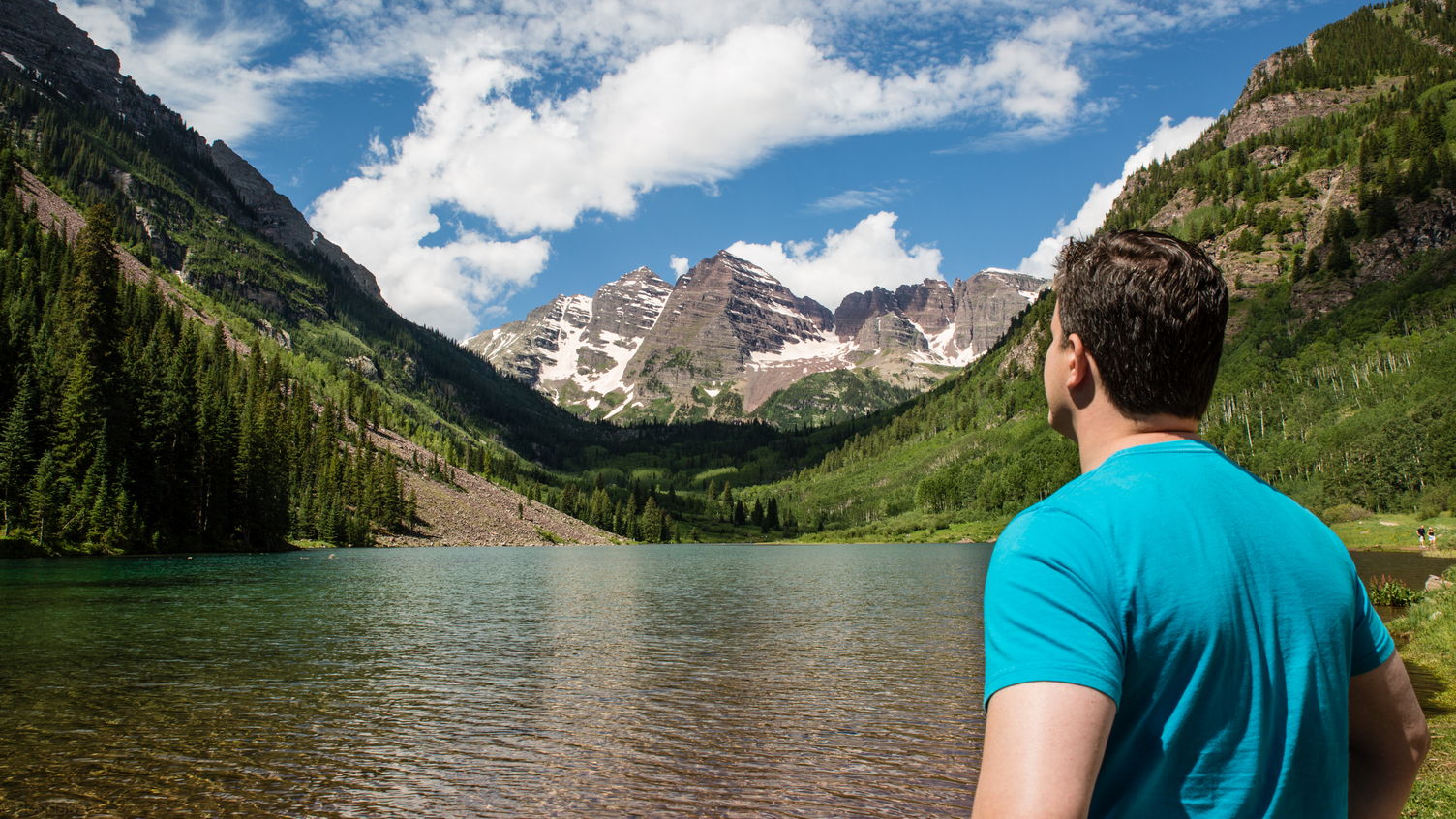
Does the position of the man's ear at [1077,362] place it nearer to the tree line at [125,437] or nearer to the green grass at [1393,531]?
the tree line at [125,437]

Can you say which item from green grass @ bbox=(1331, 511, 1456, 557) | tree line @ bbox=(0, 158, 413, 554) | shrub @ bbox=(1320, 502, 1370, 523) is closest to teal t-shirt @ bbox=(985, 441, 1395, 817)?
tree line @ bbox=(0, 158, 413, 554)

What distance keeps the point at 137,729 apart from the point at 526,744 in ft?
33.8

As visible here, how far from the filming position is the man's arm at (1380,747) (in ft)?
10.3

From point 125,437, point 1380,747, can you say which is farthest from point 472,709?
point 125,437

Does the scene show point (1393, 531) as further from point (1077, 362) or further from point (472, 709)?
point (1077, 362)

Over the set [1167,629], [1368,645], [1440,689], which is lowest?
[1440,689]

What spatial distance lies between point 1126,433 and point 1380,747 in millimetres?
1680

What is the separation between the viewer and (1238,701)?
251cm

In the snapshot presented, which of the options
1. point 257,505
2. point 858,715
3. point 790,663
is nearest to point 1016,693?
point 858,715

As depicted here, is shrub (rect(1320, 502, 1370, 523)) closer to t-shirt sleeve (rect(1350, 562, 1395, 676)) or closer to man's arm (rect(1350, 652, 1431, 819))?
man's arm (rect(1350, 652, 1431, 819))

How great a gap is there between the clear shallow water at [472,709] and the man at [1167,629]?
15767mm

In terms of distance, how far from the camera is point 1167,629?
95.4 inches

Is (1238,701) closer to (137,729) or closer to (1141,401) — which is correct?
(1141,401)

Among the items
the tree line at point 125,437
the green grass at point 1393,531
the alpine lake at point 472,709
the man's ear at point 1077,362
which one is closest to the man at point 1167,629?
the man's ear at point 1077,362
